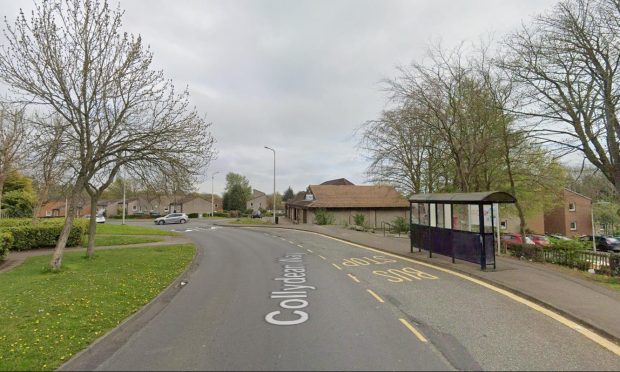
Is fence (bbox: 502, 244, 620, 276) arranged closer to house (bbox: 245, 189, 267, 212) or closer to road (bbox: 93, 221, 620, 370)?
road (bbox: 93, 221, 620, 370)

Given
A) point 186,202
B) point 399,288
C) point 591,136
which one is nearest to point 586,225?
point 591,136

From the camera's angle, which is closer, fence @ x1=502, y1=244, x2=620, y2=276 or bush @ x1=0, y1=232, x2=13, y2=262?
fence @ x1=502, y1=244, x2=620, y2=276

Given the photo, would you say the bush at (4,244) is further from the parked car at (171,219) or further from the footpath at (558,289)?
the parked car at (171,219)

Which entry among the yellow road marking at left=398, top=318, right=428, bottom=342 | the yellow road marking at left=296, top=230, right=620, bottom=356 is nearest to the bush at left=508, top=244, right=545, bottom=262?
the yellow road marking at left=296, top=230, right=620, bottom=356

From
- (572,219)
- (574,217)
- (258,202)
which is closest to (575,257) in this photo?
(572,219)

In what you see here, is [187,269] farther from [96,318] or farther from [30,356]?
[30,356]

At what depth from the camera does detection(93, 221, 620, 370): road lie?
524cm

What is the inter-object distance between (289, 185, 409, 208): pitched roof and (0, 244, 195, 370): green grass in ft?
96.6

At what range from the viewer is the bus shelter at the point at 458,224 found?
1249 centimetres

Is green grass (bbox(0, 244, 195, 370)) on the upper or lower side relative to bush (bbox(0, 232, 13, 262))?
lower

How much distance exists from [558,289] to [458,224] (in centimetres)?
570

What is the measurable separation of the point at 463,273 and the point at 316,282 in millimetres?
4740

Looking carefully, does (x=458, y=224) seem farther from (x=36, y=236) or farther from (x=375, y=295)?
(x=36, y=236)

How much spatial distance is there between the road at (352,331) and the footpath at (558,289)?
23.5 inches
